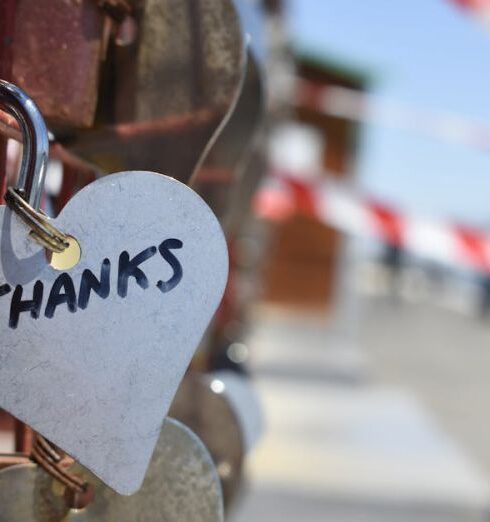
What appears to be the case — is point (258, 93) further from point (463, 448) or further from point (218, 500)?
point (463, 448)

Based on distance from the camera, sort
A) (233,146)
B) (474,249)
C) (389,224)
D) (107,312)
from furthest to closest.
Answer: (389,224) < (474,249) < (233,146) < (107,312)

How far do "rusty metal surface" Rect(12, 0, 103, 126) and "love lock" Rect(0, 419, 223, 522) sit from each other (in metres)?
0.18

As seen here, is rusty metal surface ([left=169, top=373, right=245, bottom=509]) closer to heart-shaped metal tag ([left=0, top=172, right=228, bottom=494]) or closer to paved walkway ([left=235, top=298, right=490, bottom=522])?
heart-shaped metal tag ([left=0, top=172, right=228, bottom=494])

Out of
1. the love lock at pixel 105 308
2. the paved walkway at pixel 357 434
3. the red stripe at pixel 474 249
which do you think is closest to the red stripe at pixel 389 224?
the red stripe at pixel 474 249

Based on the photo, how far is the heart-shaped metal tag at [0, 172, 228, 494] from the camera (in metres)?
0.38

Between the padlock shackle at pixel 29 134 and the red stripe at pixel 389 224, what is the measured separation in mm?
2523

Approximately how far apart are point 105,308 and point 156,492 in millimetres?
103

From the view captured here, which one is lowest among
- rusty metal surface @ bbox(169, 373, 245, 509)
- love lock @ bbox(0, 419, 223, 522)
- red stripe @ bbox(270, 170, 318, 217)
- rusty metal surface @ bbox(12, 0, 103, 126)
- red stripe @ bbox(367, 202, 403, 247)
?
red stripe @ bbox(270, 170, 318, 217)

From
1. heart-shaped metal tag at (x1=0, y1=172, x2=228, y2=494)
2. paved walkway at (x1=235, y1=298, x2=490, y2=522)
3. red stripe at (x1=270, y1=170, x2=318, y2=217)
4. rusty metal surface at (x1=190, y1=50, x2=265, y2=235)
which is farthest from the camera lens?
red stripe at (x1=270, y1=170, x2=318, y2=217)

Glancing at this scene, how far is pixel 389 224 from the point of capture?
2961mm

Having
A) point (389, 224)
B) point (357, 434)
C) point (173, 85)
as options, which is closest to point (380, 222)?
point (389, 224)

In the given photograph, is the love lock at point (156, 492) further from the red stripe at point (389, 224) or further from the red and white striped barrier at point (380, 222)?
the red stripe at point (389, 224)

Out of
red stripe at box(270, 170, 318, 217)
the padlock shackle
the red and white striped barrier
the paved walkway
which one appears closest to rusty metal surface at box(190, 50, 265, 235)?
the padlock shackle

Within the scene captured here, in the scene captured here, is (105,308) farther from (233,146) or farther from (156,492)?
(233,146)
